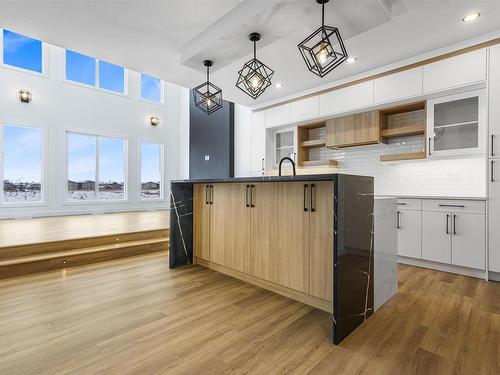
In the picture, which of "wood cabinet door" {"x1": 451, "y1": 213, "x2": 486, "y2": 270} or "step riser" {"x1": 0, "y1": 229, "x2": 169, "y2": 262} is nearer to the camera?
"wood cabinet door" {"x1": 451, "y1": 213, "x2": 486, "y2": 270}

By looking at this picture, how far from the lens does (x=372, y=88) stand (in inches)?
156

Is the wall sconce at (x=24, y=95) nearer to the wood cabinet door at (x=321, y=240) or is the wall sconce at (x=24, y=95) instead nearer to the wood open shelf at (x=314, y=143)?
the wood open shelf at (x=314, y=143)

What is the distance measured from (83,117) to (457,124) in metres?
7.56

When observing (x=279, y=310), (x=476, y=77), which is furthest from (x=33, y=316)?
(x=476, y=77)

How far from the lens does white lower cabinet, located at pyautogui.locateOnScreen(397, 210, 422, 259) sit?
341 cm

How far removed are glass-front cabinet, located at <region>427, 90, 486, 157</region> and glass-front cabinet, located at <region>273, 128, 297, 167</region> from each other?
7.35 feet

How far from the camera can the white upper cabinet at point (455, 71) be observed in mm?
3084

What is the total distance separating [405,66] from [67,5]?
398cm

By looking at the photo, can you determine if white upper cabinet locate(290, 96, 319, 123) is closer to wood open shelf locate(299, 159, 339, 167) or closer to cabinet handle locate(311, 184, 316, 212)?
wood open shelf locate(299, 159, 339, 167)

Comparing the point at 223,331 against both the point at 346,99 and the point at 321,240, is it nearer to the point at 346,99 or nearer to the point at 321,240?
the point at 321,240

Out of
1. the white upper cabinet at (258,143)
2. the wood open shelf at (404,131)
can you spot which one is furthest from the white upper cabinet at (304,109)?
the wood open shelf at (404,131)

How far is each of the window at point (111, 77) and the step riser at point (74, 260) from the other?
520cm

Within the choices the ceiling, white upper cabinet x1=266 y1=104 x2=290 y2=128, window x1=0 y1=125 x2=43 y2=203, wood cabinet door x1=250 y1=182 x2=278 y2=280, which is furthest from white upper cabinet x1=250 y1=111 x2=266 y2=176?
window x1=0 y1=125 x2=43 y2=203

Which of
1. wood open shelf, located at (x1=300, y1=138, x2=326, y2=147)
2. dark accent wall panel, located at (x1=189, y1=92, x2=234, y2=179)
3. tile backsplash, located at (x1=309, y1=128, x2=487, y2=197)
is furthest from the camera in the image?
dark accent wall panel, located at (x1=189, y1=92, x2=234, y2=179)
